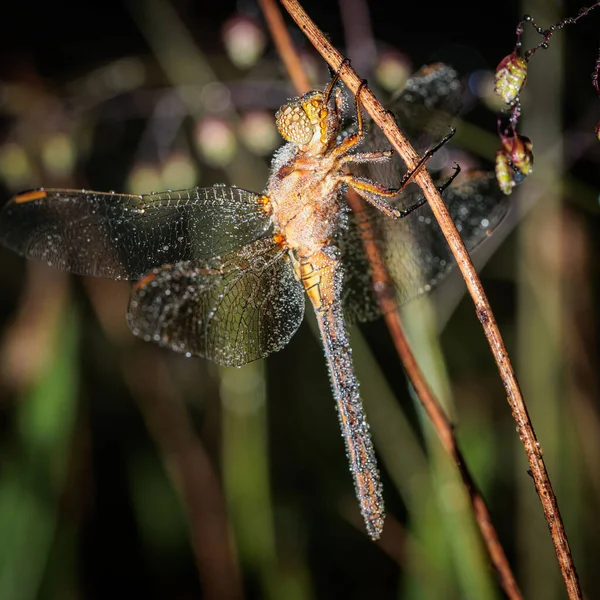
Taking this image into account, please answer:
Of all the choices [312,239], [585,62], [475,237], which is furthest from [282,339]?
[585,62]

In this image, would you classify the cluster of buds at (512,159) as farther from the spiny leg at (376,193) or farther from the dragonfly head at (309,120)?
the dragonfly head at (309,120)

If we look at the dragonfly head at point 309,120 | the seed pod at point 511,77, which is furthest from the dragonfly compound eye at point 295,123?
the seed pod at point 511,77

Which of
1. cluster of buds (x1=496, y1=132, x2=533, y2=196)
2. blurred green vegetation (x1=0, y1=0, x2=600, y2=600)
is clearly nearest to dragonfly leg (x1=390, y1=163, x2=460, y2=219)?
cluster of buds (x1=496, y1=132, x2=533, y2=196)

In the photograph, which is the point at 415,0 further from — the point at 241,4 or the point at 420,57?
the point at 241,4

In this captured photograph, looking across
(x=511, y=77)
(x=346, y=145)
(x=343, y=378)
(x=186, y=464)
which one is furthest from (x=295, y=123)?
(x=186, y=464)

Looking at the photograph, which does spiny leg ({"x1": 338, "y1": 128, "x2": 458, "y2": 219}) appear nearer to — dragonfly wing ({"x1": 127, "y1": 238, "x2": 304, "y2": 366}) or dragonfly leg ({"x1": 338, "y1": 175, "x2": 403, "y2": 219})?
dragonfly leg ({"x1": 338, "y1": 175, "x2": 403, "y2": 219})
